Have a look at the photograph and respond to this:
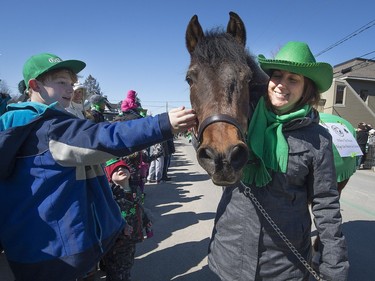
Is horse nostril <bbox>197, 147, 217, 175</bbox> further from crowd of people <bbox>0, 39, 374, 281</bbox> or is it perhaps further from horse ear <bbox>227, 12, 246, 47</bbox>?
horse ear <bbox>227, 12, 246, 47</bbox>

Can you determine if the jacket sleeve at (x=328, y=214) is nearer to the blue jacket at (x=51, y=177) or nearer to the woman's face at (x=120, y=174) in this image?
the blue jacket at (x=51, y=177)

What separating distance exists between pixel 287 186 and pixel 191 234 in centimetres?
350

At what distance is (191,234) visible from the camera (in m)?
4.79

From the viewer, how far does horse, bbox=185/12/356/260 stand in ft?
4.52

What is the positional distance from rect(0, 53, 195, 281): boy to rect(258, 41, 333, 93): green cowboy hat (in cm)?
70

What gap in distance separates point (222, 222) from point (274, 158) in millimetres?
615

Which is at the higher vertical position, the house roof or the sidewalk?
the house roof

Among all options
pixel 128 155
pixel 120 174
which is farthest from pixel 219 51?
pixel 120 174

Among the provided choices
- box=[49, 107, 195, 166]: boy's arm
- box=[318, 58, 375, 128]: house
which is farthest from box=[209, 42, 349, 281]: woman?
box=[318, 58, 375, 128]: house

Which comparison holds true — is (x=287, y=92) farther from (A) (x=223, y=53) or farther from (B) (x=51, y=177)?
(B) (x=51, y=177)

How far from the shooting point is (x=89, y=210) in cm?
163

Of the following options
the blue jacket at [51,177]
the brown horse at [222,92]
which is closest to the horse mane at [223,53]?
the brown horse at [222,92]

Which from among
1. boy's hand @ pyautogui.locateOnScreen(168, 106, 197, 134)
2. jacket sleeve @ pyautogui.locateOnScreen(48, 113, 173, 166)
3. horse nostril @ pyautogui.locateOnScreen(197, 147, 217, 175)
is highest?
boy's hand @ pyautogui.locateOnScreen(168, 106, 197, 134)

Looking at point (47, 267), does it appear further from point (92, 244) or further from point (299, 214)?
point (299, 214)
